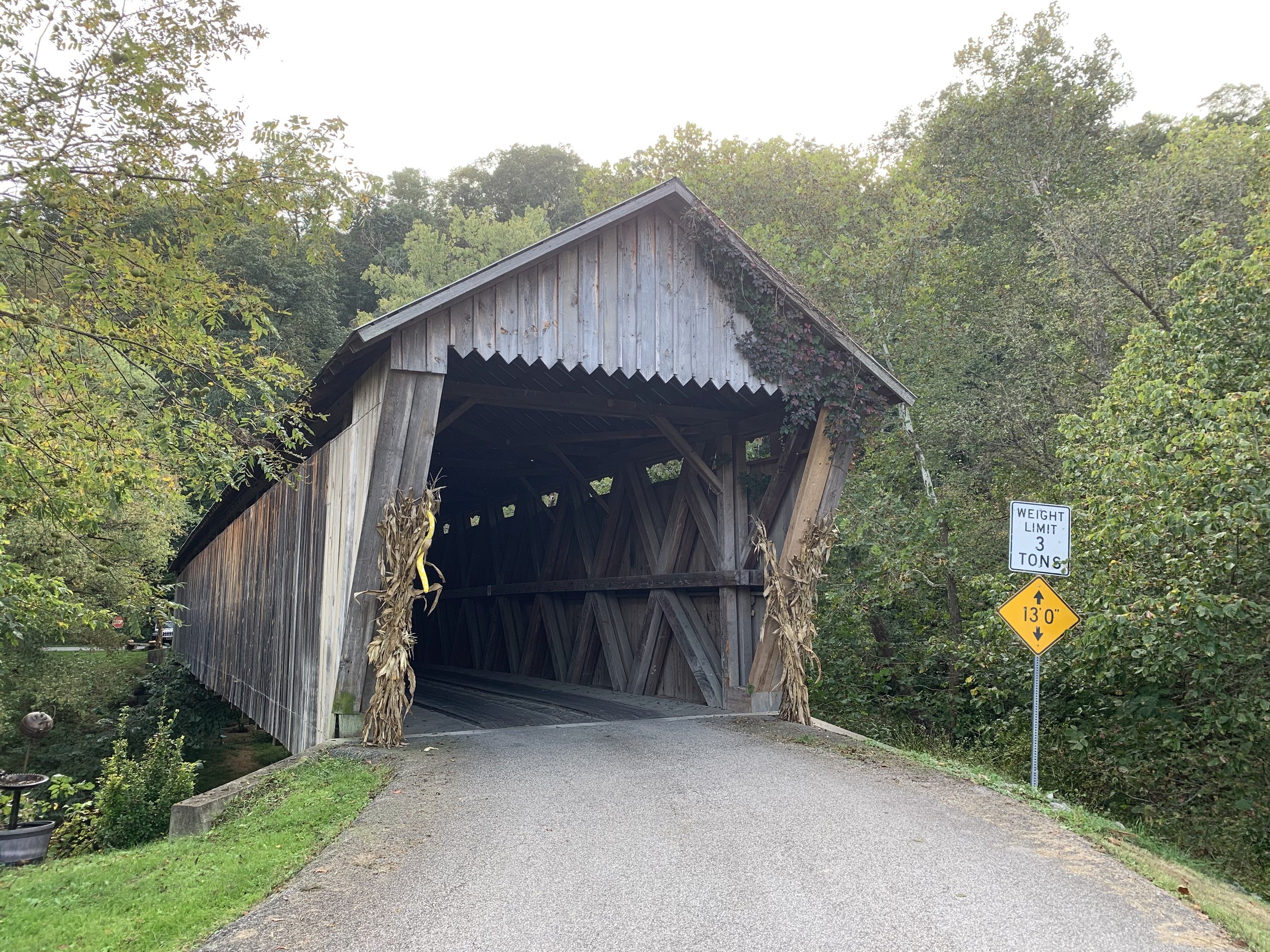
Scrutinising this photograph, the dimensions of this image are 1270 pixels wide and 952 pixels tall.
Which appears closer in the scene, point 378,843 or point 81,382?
point 378,843

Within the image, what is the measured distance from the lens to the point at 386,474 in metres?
7.07

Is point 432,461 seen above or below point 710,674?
above

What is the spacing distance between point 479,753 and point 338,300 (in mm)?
29661

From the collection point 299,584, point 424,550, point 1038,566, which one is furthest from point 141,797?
point 1038,566

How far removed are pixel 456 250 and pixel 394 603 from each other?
27.4 meters

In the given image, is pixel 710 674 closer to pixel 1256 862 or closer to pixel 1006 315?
pixel 1256 862

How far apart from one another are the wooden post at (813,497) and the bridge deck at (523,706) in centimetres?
90

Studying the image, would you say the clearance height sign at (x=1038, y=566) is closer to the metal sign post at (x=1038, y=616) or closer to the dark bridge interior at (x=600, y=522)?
the metal sign post at (x=1038, y=616)

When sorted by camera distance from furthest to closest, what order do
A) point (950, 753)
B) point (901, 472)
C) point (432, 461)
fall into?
1. point (432, 461)
2. point (901, 472)
3. point (950, 753)

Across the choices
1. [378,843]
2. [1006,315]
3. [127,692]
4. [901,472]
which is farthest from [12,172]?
[127,692]

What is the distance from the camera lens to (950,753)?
9250 millimetres

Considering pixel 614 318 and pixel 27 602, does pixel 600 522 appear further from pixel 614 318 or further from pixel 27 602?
pixel 27 602

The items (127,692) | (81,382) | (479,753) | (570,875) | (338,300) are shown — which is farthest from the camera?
(338,300)

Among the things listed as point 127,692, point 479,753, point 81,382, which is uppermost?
point 81,382
